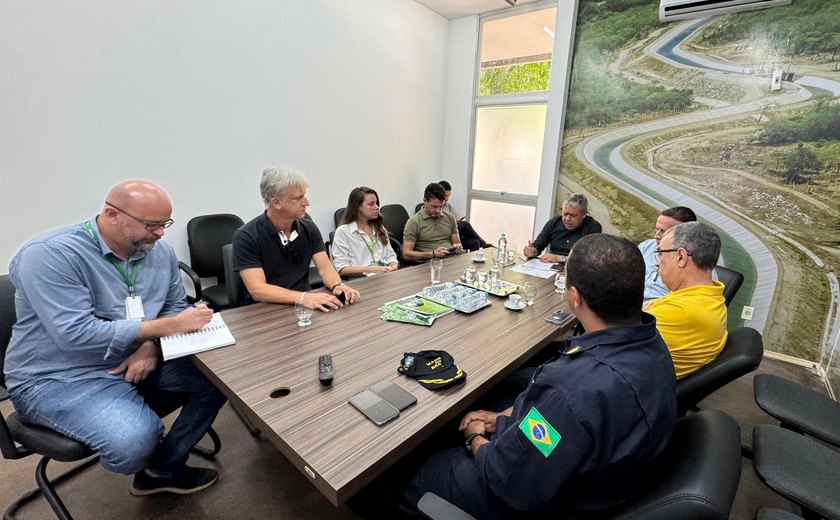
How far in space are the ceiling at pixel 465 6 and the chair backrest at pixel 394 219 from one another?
7.65ft

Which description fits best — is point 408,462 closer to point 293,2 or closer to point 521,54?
point 293,2

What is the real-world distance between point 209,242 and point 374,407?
2.55 metres

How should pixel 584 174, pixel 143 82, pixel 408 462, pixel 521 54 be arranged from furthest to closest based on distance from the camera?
pixel 521 54
pixel 584 174
pixel 143 82
pixel 408 462

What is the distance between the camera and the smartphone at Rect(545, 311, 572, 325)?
1826mm

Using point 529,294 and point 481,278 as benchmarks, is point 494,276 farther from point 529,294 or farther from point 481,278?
point 529,294

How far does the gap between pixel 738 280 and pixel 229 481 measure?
3155mm

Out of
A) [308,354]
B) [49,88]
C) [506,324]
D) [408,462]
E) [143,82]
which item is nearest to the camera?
[408,462]

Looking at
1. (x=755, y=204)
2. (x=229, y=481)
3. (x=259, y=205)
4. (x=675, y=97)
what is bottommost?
(x=229, y=481)

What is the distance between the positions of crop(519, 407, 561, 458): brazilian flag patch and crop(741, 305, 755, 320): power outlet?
3.62 metres

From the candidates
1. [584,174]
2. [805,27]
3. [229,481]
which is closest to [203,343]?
[229,481]

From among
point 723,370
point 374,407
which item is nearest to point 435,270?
point 374,407

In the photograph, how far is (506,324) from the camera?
1797 millimetres

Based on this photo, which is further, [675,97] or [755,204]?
[675,97]

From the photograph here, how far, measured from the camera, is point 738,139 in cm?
323
